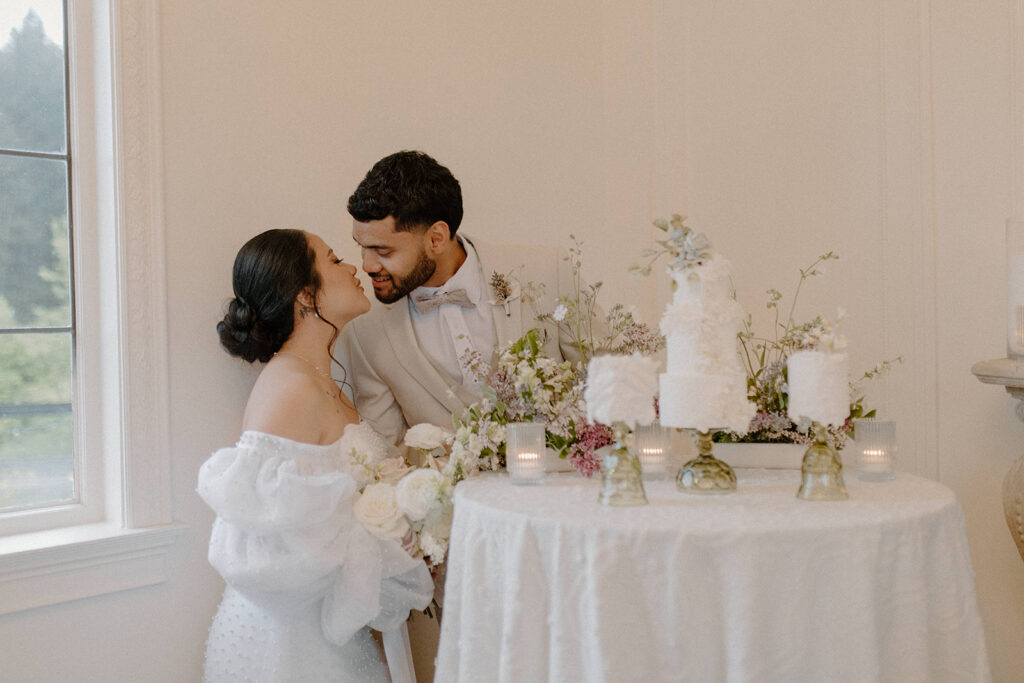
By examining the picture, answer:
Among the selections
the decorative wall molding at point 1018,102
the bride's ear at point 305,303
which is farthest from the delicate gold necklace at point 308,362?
the decorative wall molding at point 1018,102

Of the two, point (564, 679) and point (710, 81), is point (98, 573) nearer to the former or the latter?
point (564, 679)

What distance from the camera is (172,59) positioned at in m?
2.53

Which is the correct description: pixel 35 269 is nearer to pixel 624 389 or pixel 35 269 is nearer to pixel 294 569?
pixel 294 569

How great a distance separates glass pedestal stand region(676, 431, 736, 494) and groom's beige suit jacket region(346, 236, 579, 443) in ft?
2.91

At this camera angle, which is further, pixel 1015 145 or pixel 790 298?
pixel 790 298

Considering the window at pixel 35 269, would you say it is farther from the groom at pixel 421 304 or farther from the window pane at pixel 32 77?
the groom at pixel 421 304

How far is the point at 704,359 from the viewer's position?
6.29ft

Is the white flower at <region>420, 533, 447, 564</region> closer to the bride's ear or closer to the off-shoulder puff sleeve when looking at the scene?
the off-shoulder puff sleeve

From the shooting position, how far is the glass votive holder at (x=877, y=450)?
84.3 inches

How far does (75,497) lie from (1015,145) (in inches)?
124

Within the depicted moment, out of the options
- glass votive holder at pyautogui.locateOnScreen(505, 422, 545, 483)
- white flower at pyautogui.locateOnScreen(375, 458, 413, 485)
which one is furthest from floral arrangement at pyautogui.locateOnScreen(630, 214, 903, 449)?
white flower at pyautogui.locateOnScreen(375, 458, 413, 485)

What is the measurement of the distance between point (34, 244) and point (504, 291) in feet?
4.58

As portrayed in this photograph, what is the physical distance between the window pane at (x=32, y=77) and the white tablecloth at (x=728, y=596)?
1.76 metres

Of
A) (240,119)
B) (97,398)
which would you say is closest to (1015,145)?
(240,119)
